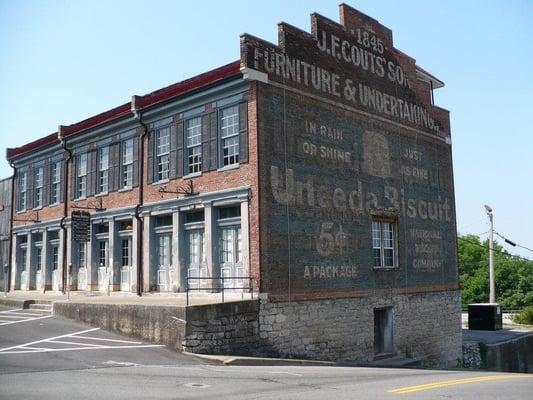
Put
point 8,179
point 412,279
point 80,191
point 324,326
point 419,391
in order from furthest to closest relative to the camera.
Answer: point 8,179 < point 80,191 < point 412,279 < point 324,326 < point 419,391

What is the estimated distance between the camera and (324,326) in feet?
66.8

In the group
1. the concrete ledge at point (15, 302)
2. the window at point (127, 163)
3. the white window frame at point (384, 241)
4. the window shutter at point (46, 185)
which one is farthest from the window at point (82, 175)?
the white window frame at point (384, 241)

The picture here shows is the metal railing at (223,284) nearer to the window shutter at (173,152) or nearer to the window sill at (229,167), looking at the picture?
the window sill at (229,167)

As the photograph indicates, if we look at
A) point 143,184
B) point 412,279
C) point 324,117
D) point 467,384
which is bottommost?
point 467,384

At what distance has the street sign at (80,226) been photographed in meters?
24.0

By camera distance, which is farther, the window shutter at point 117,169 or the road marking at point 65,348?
the window shutter at point 117,169

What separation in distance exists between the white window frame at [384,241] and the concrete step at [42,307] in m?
12.4

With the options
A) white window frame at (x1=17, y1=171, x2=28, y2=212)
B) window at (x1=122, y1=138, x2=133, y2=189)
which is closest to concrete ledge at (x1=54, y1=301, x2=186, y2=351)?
window at (x1=122, y1=138, x2=133, y2=189)

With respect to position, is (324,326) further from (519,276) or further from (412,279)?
(519,276)

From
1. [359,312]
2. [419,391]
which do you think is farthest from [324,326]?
[419,391]

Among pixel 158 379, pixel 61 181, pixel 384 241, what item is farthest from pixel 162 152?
pixel 158 379

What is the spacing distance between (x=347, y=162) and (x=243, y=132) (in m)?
5.05

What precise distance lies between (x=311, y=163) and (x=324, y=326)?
565 cm

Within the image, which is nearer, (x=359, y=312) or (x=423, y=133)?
(x=359, y=312)
